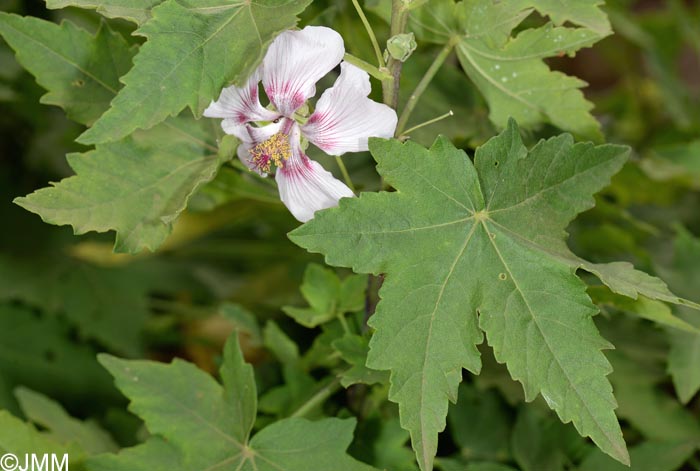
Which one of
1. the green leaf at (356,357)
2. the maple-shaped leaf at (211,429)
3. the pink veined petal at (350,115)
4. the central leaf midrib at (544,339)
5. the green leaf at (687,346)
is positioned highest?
the pink veined petal at (350,115)

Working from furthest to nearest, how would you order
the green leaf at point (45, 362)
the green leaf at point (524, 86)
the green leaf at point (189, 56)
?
the green leaf at point (45, 362), the green leaf at point (524, 86), the green leaf at point (189, 56)

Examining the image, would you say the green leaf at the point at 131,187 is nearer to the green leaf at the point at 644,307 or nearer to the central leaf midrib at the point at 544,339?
the central leaf midrib at the point at 544,339

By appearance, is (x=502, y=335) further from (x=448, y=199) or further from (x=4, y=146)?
(x=4, y=146)

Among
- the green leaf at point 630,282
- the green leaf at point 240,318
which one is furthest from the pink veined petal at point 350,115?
→ the green leaf at point 240,318

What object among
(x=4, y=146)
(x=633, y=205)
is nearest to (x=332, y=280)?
(x=633, y=205)

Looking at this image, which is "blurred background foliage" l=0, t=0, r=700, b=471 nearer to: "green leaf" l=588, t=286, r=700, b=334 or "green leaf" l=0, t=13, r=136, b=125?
"green leaf" l=588, t=286, r=700, b=334

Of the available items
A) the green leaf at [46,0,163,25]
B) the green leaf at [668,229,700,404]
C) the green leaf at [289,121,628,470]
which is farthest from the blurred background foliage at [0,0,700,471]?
the green leaf at [46,0,163,25]

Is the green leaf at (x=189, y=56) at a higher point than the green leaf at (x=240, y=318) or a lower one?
higher
